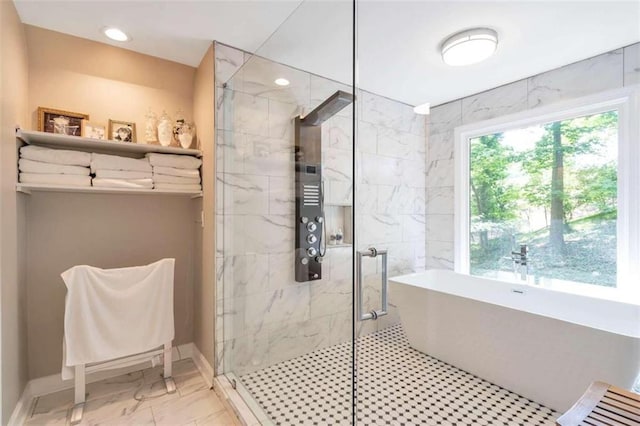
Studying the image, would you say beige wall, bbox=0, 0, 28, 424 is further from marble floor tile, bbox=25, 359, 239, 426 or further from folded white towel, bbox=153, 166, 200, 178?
folded white towel, bbox=153, 166, 200, 178

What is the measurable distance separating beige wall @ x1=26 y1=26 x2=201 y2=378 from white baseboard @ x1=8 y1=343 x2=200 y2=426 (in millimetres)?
57

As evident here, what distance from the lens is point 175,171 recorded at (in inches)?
90.5

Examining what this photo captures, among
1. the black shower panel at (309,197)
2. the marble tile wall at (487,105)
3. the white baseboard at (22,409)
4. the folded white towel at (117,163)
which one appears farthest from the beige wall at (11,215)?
the marble tile wall at (487,105)

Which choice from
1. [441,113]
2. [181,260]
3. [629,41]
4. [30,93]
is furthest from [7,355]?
[629,41]

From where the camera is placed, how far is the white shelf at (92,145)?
1.86 meters

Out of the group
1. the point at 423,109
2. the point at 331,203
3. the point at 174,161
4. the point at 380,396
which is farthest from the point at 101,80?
the point at 380,396

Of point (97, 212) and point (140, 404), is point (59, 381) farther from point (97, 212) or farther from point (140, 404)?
point (97, 212)

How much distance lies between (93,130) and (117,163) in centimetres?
32

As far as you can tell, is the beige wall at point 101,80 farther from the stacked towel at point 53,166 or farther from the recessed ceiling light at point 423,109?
the recessed ceiling light at point 423,109

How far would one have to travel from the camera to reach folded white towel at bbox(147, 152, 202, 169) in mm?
2236

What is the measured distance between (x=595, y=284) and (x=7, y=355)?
3.86 metres

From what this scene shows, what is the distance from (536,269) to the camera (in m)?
2.61

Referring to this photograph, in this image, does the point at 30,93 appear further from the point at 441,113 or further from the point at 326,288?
the point at 441,113

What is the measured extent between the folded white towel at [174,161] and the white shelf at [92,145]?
38 mm
